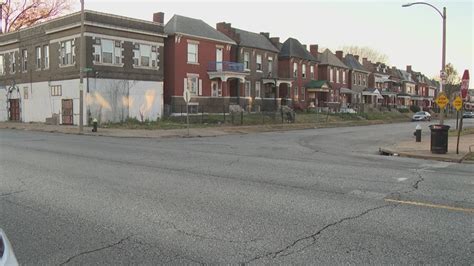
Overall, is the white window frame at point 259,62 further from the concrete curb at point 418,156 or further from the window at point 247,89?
the concrete curb at point 418,156

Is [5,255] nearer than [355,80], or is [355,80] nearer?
[5,255]

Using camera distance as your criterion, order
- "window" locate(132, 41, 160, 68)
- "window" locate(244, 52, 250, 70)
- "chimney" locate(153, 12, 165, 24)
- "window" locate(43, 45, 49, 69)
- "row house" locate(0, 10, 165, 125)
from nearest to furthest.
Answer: "row house" locate(0, 10, 165, 125) → "window" locate(132, 41, 160, 68) → "window" locate(43, 45, 49, 69) → "chimney" locate(153, 12, 165, 24) → "window" locate(244, 52, 250, 70)

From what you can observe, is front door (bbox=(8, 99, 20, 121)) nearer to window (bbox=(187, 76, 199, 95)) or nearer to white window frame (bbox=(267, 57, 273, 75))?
window (bbox=(187, 76, 199, 95))

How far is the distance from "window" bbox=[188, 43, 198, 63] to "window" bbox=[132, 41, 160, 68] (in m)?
3.93

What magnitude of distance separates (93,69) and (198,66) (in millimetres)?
11423

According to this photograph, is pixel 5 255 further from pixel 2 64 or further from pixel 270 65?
→ pixel 270 65

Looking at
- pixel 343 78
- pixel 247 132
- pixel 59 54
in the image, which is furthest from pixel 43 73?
pixel 343 78

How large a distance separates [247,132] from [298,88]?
91.7 feet

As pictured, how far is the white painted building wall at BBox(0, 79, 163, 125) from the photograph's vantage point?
111 ft

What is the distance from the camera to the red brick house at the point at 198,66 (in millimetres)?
40062

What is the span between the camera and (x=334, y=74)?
66125 mm

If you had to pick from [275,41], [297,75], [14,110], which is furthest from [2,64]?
[297,75]

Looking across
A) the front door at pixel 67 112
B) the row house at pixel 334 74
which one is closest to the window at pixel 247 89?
the row house at pixel 334 74

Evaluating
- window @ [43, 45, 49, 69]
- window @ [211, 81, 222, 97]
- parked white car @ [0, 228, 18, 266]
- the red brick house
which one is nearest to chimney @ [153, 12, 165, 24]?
the red brick house
